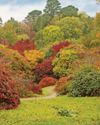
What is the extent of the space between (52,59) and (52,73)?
191 cm

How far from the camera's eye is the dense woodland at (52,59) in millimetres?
27219

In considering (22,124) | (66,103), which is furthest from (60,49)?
(22,124)

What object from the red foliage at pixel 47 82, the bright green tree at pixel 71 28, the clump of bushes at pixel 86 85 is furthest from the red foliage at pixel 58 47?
the clump of bushes at pixel 86 85

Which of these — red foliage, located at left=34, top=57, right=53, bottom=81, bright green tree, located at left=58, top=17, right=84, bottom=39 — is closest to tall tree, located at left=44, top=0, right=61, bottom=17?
bright green tree, located at left=58, top=17, right=84, bottom=39

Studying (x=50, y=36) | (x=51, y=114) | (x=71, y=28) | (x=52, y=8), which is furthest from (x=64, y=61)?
(x=52, y=8)

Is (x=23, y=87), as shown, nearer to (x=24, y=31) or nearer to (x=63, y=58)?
(x=63, y=58)

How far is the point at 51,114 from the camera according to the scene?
1861cm

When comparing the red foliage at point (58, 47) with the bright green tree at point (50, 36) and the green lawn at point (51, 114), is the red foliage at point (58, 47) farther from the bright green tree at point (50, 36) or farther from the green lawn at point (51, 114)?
the green lawn at point (51, 114)

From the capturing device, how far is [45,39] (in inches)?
3164

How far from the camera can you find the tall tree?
10550 cm

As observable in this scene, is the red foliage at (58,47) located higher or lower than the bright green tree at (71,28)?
lower

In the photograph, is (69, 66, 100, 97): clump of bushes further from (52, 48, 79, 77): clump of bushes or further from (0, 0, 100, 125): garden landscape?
(52, 48, 79, 77): clump of bushes

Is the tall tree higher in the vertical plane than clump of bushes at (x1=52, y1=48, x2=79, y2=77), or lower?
higher

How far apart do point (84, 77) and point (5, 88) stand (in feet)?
27.9
